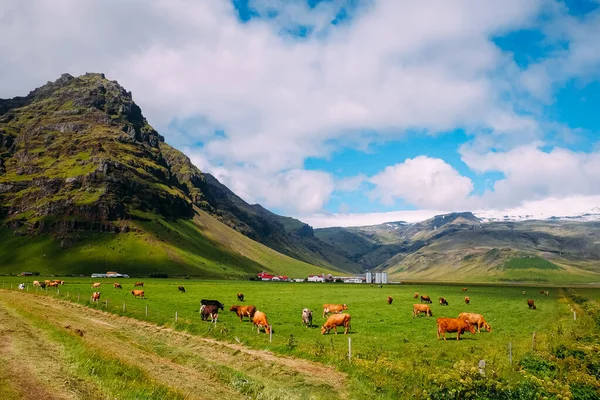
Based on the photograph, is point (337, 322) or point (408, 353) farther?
point (337, 322)

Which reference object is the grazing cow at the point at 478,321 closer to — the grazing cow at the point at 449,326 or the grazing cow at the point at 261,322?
the grazing cow at the point at 449,326

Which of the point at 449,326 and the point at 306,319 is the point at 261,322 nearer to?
the point at 306,319

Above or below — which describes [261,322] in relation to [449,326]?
above

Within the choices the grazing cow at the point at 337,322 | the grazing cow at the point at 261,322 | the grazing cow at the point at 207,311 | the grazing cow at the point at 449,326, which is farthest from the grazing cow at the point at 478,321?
the grazing cow at the point at 207,311

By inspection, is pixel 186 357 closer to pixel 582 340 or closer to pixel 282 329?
pixel 282 329

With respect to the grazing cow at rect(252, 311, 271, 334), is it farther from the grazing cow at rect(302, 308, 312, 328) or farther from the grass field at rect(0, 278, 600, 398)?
the grazing cow at rect(302, 308, 312, 328)

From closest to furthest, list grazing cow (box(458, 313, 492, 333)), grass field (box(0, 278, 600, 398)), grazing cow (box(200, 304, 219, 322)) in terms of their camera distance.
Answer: grass field (box(0, 278, 600, 398)) → grazing cow (box(458, 313, 492, 333)) → grazing cow (box(200, 304, 219, 322))

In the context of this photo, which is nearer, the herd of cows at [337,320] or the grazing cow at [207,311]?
the herd of cows at [337,320]

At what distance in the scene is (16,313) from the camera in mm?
36812

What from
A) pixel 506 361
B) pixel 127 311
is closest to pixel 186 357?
pixel 506 361

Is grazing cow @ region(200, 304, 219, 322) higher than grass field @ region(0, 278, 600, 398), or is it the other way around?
grazing cow @ region(200, 304, 219, 322)

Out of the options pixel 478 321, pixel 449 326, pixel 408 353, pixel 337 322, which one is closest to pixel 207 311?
pixel 337 322

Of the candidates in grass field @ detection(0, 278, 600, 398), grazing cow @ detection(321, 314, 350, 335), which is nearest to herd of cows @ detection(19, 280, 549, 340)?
grazing cow @ detection(321, 314, 350, 335)

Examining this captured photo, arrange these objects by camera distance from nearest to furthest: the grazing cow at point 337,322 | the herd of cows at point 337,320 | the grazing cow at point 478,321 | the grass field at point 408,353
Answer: the grass field at point 408,353 < the herd of cows at point 337,320 < the grazing cow at point 337,322 < the grazing cow at point 478,321
